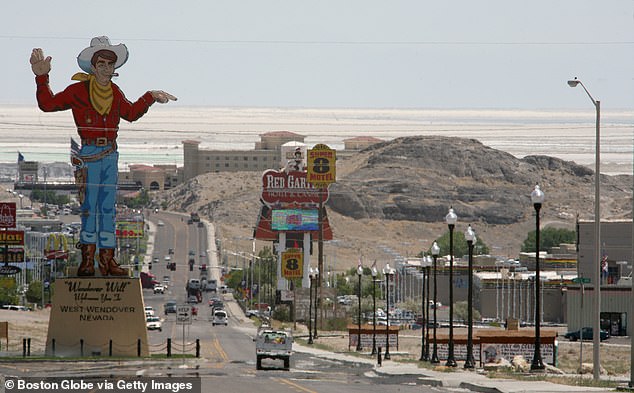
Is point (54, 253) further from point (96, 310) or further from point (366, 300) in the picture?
point (96, 310)

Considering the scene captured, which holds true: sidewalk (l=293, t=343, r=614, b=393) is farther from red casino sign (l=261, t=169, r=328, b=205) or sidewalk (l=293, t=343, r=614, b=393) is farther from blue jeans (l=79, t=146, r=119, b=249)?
red casino sign (l=261, t=169, r=328, b=205)

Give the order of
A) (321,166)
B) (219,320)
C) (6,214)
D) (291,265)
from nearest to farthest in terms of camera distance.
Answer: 1. (6,214)
2. (219,320)
3. (291,265)
4. (321,166)

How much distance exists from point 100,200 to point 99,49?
7625 mm

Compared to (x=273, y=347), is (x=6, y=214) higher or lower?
higher

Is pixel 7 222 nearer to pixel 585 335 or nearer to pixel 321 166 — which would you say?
pixel 585 335

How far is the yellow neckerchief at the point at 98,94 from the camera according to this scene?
6900 cm

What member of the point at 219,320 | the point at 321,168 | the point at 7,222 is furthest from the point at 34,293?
the point at 7,222

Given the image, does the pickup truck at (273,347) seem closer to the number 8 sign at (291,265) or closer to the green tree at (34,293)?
the number 8 sign at (291,265)

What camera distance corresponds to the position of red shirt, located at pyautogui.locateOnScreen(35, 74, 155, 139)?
227 feet

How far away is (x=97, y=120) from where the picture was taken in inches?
2736

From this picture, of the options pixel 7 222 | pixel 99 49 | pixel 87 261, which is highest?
pixel 99 49

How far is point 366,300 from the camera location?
157750mm

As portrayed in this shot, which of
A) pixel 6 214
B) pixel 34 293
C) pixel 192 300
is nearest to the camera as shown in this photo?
pixel 6 214

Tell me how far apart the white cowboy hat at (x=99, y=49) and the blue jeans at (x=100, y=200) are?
4.21 m
